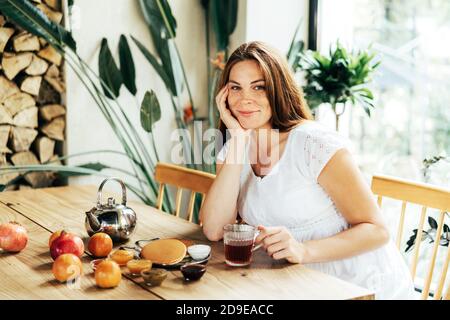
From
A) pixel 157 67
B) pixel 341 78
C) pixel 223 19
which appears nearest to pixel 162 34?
pixel 157 67

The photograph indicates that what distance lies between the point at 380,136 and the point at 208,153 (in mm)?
940

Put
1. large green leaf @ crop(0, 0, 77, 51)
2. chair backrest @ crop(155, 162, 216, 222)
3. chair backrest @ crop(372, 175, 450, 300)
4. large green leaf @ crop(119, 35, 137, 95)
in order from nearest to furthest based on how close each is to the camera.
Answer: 1. chair backrest @ crop(372, 175, 450, 300)
2. chair backrest @ crop(155, 162, 216, 222)
3. large green leaf @ crop(0, 0, 77, 51)
4. large green leaf @ crop(119, 35, 137, 95)

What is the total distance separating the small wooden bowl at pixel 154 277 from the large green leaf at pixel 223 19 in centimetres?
215

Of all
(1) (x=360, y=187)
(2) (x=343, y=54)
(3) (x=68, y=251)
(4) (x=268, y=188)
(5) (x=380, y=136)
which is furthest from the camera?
(5) (x=380, y=136)

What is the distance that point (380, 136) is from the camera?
10.9 ft

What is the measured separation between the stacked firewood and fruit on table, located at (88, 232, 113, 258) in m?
1.35

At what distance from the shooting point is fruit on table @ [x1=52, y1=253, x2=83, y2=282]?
1451 millimetres

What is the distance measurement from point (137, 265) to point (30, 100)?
1.76m

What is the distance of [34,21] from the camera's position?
8.98 feet

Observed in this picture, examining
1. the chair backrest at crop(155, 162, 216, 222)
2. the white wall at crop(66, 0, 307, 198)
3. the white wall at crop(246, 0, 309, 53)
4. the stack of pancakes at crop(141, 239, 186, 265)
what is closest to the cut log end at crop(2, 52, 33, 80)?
the white wall at crop(66, 0, 307, 198)

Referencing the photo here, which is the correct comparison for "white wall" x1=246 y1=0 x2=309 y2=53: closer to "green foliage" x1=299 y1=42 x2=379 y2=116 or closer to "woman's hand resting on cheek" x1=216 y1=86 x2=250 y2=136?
"green foliage" x1=299 y1=42 x2=379 y2=116

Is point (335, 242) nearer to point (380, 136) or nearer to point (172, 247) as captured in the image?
point (172, 247)

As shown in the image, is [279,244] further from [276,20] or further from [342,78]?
[276,20]
